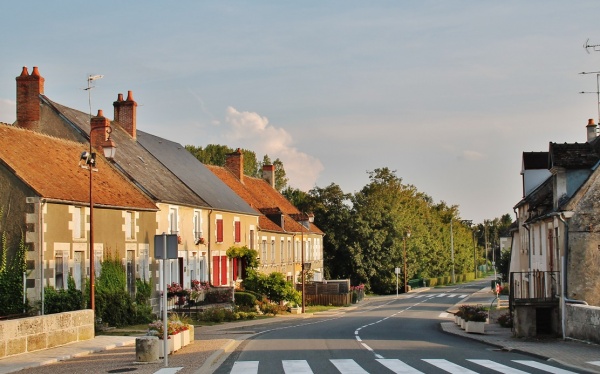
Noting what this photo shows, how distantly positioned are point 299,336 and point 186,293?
1185 centimetres

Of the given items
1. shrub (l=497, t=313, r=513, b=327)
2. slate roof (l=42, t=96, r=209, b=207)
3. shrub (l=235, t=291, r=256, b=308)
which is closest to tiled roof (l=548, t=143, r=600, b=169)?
shrub (l=497, t=313, r=513, b=327)

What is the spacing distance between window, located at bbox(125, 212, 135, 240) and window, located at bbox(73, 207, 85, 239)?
11.2 feet

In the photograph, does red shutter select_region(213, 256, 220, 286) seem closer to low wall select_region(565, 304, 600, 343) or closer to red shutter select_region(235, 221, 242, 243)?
red shutter select_region(235, 221, 242, 243)

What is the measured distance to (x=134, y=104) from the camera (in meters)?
42.4

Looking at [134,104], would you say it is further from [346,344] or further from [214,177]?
[346,344]

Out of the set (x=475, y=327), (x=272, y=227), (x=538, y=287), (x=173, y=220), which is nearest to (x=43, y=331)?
(x=475, y=327)

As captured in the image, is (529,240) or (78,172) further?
(529,240)

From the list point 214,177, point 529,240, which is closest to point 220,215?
point 214,177

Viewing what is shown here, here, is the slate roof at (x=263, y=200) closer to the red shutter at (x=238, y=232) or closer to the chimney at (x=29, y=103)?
the red shutter at (x=238, y=232)

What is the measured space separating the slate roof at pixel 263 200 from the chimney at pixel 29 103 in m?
20.2

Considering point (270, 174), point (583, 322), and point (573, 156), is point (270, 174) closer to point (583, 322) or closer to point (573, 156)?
point (573, 156)

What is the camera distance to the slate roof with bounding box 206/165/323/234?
181 ft

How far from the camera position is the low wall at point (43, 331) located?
18.8 meters

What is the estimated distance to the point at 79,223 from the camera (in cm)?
2858
